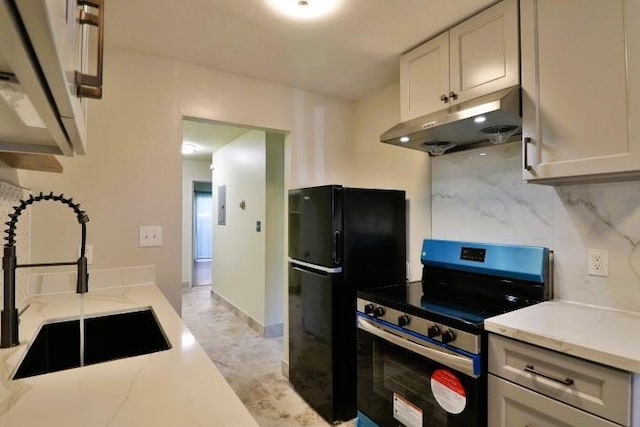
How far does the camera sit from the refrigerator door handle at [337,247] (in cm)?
215

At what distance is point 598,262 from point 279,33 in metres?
1.98

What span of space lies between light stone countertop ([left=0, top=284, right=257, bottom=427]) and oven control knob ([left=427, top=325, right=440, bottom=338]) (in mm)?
965

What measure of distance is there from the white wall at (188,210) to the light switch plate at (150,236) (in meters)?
4.24

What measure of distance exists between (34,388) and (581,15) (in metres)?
2.22

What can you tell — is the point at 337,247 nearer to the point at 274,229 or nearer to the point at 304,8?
the point at 304,8

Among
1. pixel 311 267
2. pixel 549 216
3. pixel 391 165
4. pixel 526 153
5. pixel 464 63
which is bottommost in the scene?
pixel 311 267

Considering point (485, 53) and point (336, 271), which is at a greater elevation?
point (485, 53)

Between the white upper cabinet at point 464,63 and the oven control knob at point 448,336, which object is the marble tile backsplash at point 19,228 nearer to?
the oven control knob at point 448,336

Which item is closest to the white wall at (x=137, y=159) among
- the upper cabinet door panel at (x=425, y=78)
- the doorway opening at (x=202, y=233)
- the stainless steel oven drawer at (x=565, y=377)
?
the upper cabinet door panel at (x=425, y=78)

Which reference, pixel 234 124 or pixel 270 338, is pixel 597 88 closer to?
pixel 234 124

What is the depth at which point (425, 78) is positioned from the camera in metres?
1.99

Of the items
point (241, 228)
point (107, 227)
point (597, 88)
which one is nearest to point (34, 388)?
point (107, 227)

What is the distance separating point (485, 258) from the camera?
6.35ft

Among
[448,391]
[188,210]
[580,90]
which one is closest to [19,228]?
[448,391]
